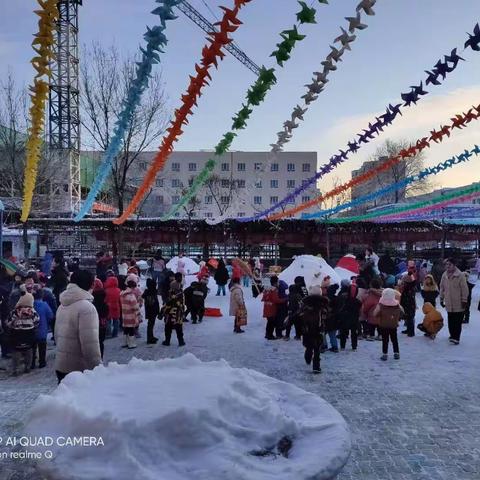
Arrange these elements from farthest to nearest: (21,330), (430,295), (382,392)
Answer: (430,295) → (21,330) → (382,392)

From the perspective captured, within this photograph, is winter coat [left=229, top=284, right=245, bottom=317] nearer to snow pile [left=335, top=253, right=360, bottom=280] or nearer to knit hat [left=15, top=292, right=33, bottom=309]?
snow pile [left=335, top=253, right=360, bottom=280]

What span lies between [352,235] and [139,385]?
2541 centimetres

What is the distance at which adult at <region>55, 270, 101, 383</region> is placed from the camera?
481 centimetres

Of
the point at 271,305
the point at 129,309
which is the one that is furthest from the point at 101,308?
the point at 271,305

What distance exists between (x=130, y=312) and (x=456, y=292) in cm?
729

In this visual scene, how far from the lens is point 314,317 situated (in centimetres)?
841

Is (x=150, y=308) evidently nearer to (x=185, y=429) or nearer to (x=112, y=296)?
(x=112, y=296)

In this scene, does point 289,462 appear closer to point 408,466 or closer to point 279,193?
point 408,466

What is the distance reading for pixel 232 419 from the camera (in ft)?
10.7

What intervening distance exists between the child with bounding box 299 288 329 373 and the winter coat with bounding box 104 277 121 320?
Answer: 484 cm

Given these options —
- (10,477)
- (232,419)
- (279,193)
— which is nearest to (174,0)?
(232,419)

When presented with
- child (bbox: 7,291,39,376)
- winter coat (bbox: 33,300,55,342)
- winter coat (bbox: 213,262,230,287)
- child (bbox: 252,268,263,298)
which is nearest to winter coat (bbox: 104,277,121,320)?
winter coat (bbox: 33,300,55,342)

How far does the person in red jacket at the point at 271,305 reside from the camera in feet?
37.3

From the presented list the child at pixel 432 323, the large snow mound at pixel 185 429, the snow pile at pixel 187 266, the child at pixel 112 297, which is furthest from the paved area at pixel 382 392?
the snow pile at pixel 187 266
